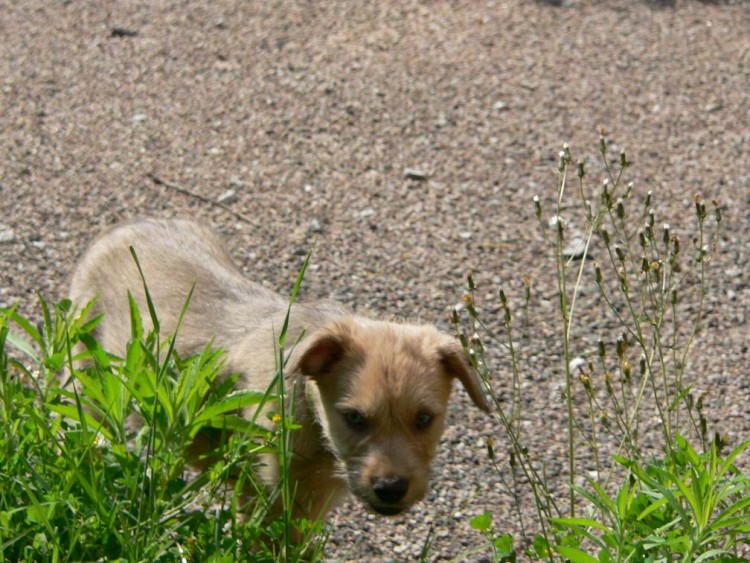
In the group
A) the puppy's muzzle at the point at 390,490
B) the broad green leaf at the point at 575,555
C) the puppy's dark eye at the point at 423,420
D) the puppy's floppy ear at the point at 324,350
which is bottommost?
the puppy's muzzle at the point at 390,490

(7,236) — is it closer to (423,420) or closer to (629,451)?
(423,420)

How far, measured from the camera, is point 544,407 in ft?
16.7

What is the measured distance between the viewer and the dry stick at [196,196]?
253 inches

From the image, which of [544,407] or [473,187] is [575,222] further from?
[544,407]

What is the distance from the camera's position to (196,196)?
6586mm

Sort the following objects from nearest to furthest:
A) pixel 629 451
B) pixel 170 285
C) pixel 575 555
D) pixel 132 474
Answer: pixel 575 555 → pixel 132 474 → pixel 629 451 → pixel 170 285

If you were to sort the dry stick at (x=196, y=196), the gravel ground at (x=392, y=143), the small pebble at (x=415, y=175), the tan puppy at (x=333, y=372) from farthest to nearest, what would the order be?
the small pebble at (x=415, y=175) < the dry stick at (x=196, y=196) < the gravel ground at (x=392, y=143) < the tan puppy at (x=333, y=372)

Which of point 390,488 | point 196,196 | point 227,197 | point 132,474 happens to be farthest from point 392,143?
point 132,474

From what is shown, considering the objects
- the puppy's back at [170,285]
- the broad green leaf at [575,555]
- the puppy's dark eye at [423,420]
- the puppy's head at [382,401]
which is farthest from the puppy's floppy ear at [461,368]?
the broad green leaf at [575,555]

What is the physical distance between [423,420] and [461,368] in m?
0.23

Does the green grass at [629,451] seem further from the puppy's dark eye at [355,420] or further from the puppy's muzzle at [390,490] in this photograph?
the puppy's dark eye at [355,420]

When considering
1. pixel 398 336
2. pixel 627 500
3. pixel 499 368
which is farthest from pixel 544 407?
pixel 627 500

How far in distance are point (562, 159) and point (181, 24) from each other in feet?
18.0

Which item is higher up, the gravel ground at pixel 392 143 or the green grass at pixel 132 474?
the green grass at pixel 132 474
